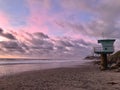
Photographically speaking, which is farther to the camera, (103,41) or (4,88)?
(103,41)

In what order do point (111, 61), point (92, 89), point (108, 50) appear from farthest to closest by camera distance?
point (111, 61) < point (108, 50) < point (92, 89)

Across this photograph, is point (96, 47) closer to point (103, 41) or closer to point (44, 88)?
point (103, 41)

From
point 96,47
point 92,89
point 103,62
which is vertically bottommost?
point 92,89

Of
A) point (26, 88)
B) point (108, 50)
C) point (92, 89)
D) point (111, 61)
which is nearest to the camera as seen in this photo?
point (92, 89)

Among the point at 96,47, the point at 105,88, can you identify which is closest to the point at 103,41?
the point at 96,47

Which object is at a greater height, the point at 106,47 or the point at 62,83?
the point at 106,47

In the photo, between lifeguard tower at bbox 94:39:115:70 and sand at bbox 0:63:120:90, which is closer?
sand at bbox 0:63:120:90

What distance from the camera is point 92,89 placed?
18703 mm

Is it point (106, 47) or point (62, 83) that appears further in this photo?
point (106, 47)

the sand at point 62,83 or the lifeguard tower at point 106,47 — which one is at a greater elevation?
the lifeguard tower at point 106,47

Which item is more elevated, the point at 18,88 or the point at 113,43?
the point at 113,43

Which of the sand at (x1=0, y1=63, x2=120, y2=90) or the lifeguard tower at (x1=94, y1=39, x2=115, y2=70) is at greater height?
the lifeguard tower at (x1=94, y1=39, x2=115, y2=70)

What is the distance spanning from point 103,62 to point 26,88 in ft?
95.7

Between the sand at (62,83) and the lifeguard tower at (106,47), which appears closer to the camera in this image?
the sand at (62,83)
